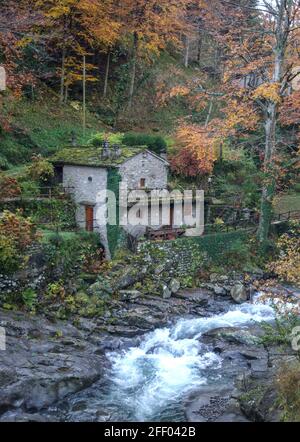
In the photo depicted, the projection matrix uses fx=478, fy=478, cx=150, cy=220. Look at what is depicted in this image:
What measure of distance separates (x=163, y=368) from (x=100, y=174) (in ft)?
35.1

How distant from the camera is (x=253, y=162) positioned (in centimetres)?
3506

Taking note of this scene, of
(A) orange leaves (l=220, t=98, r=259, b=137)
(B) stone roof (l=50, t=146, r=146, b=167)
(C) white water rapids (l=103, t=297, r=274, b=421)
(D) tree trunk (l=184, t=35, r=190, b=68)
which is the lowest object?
(C) white water rapids (l=103, t=297, r=274, b=421)

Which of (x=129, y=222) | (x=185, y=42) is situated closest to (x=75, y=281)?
(x=129, y=222)

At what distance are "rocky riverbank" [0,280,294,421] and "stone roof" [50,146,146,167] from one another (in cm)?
674

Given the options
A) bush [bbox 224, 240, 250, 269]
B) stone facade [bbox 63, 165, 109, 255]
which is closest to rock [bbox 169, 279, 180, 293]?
stone facade [bbox 63, 165, 109, 255]

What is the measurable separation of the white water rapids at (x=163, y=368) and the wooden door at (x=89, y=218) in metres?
6.90

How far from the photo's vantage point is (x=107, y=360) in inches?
650

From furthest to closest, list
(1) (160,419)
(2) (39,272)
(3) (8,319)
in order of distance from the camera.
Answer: (2) (39,272), (3) (8,319), (1) (160,419)

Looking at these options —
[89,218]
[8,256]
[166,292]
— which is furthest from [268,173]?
[8,256]

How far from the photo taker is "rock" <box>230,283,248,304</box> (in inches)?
877

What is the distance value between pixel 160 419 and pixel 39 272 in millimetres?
8469

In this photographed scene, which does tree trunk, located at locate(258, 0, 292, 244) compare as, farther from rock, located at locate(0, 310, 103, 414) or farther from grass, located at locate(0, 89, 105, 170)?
rock, located at locate(0, 310, 103, 414)

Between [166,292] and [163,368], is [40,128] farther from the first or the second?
[163,368]
